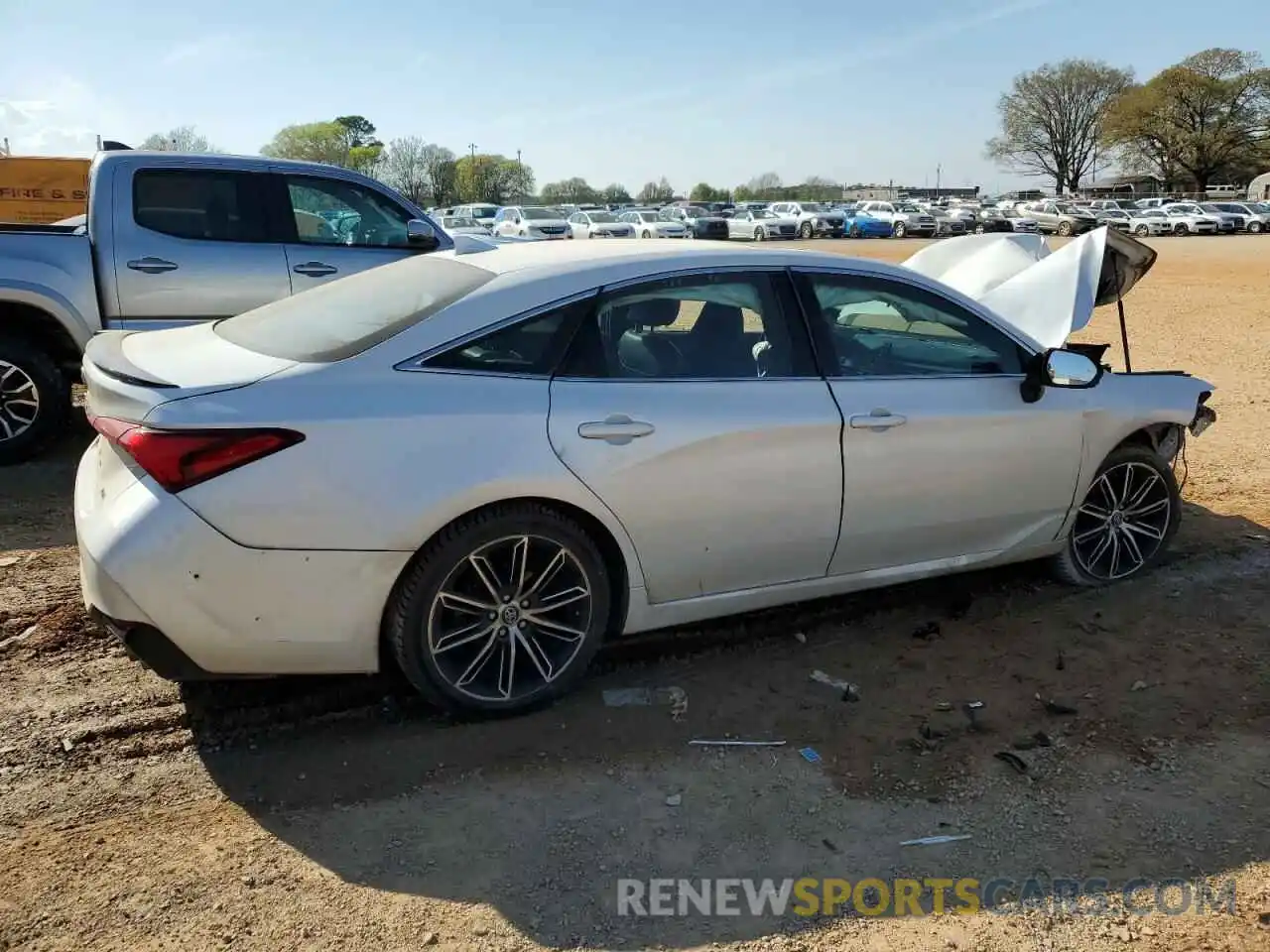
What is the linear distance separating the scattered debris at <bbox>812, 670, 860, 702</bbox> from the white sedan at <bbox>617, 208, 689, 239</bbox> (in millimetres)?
36826

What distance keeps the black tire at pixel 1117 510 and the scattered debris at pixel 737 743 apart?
200 centimetres

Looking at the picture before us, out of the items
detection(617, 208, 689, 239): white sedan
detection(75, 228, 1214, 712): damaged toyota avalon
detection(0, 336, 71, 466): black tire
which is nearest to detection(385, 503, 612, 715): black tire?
detection(75, 228, 1214, 712): damaged toyota avalon

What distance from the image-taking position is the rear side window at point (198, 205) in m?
7.06

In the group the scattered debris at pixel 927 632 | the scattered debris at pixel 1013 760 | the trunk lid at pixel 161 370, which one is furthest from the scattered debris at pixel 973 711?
the trunk lid at pixel 161 370

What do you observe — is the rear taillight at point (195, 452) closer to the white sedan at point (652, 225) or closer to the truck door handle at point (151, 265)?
the truck door handle at point (151, 265)

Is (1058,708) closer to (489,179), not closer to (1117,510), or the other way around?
(1117,510)

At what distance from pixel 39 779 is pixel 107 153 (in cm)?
534

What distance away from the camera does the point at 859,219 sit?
49.8 meters

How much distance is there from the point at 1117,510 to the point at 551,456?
116 inches

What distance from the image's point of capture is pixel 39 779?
3225 millimetres

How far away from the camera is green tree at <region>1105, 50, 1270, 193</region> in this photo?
3278 inches

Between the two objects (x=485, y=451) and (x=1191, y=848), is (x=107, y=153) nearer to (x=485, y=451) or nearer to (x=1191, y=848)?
(x=485, y=451)

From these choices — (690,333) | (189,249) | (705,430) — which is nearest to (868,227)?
(189,249)

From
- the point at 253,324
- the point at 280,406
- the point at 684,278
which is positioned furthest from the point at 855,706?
the point at 253,324
